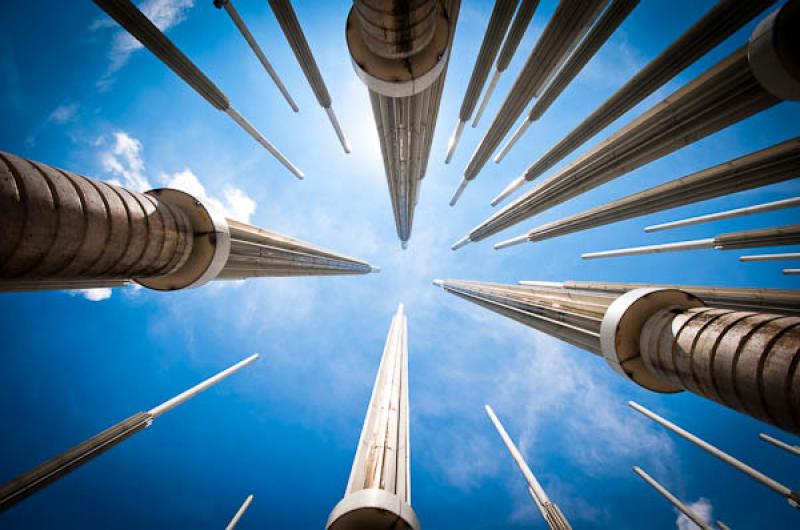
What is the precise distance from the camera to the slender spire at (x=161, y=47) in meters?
10.7

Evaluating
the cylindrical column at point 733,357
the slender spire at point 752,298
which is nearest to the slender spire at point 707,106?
the cylindrical column at point 733,357

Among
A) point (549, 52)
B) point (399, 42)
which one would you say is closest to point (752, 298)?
point (549, 52)

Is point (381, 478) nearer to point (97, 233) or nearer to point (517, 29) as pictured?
point (97, 233)

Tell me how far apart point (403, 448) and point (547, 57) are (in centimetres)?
1715

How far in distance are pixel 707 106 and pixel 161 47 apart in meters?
20.4

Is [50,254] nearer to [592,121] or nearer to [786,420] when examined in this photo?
[786,420]

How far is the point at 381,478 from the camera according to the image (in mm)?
6508

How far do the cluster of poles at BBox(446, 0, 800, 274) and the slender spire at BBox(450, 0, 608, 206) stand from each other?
0.04 metres

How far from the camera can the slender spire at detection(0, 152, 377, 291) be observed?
3.55 metres

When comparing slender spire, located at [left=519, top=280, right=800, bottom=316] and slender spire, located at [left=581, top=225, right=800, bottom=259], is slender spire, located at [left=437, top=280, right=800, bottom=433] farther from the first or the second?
slender spire, located at [left=581, top=225, right=800, bottom=259]

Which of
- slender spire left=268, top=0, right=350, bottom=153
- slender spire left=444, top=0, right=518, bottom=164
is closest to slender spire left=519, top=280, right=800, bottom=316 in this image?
slender spire left=444, top=0, right=518, bottom=164

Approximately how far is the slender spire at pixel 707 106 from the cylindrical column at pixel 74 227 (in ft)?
38.2

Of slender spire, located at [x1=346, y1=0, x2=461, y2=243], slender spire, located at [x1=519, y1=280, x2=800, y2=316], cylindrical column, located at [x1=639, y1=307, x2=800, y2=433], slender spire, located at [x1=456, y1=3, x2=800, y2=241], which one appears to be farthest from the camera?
slender spire, located at [x1=519, y1=280, x2=800, y2=316]

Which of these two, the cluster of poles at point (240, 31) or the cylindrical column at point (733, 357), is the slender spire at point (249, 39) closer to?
the cluster of poles at point (240, 31)
